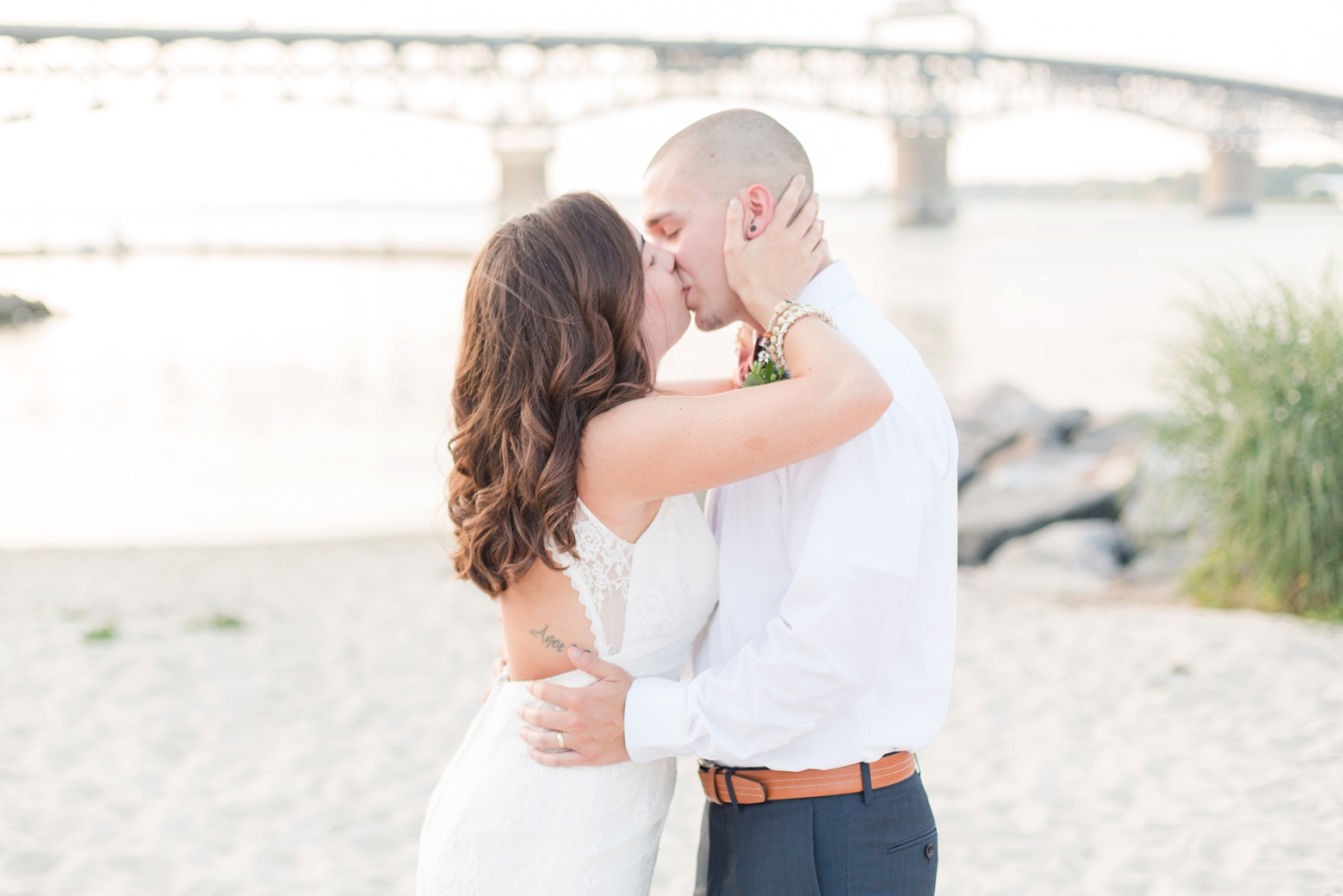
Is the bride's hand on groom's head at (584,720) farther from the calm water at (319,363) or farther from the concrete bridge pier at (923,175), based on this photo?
the concrete bridge pier at (923,175)

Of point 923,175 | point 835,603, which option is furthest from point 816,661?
point 923,175

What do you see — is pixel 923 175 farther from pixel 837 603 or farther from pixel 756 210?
pixel 837 603

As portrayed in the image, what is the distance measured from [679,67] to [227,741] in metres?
61.9

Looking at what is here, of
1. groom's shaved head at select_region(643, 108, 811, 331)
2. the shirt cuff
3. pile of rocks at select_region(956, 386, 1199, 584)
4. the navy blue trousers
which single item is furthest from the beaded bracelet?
pile of rocks at select_region(956, 386, 1199, 584)

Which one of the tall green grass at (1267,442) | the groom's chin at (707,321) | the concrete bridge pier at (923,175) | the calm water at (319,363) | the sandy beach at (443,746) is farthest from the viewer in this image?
the concrete bridge pier at (923,175)

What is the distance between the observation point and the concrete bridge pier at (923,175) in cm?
7388

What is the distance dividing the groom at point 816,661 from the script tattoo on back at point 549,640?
51mm

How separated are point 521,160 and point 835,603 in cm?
5929

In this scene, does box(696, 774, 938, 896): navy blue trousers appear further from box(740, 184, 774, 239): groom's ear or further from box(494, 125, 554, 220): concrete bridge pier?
box(494, 125, 554, 220): concrete bridge pier

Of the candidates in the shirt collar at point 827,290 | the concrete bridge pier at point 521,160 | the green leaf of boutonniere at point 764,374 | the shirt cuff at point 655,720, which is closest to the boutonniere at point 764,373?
the green leaf of boutonniere at point 764,374

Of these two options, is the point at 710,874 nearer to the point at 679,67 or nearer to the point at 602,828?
the point at 602,828

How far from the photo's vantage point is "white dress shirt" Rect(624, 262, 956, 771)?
146 centimetres

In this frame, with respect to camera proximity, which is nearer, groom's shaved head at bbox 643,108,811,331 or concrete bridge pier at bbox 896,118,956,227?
groom's shaved head at bbox 643,108,811,331

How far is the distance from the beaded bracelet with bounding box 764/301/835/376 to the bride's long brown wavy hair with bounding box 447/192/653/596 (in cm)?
21
